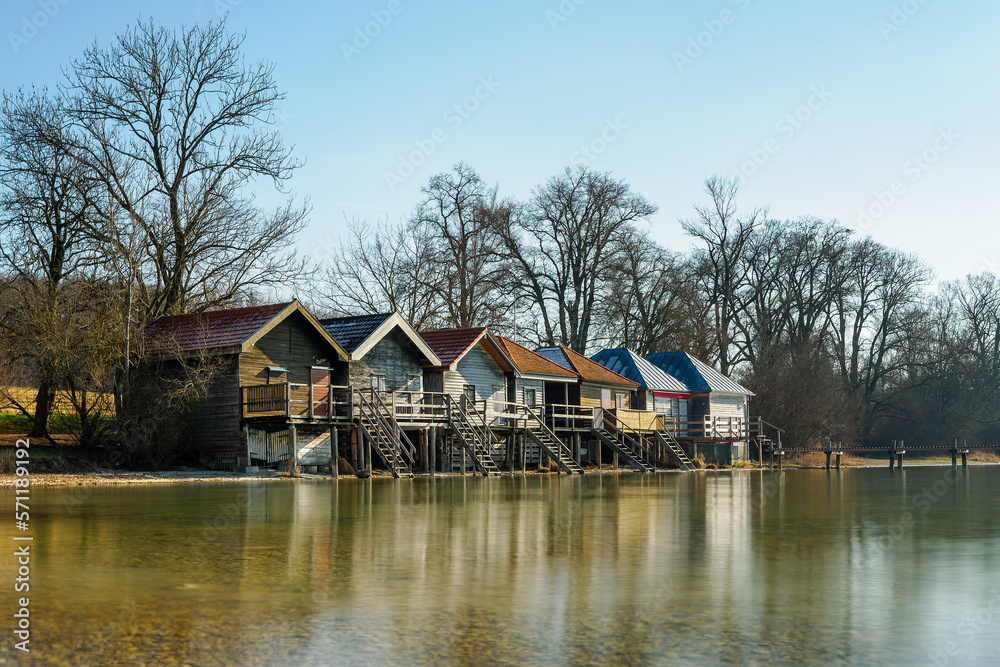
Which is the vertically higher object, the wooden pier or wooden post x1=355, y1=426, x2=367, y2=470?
wooden post x1=355, y1=426, x2=367, y2=470

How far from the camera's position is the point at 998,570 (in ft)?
32.1

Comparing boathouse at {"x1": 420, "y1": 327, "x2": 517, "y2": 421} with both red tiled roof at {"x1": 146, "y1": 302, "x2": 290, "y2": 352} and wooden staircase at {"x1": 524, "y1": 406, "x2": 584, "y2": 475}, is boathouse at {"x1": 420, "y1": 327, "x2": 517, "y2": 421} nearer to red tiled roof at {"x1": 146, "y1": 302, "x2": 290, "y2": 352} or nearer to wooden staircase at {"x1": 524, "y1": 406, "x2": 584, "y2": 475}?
wooden staircase at {"x1": 524, "y1": 406, "x2": 584, "y2": 475}

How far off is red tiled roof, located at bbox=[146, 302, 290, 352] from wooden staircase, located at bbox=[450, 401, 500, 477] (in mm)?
7126

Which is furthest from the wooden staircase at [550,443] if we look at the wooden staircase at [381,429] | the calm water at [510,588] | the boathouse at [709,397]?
the calm water at [510,588]

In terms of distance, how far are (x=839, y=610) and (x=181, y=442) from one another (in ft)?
96.6

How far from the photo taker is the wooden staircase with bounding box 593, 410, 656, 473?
4391cm

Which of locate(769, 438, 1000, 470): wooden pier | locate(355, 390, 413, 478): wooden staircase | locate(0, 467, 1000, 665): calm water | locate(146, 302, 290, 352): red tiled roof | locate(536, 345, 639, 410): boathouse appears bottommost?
locate(769, 438, 1000, 470): wooden pier

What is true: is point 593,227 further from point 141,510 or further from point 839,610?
point 839,610

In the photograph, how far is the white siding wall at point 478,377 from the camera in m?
42.3

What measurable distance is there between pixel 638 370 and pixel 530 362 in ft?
31.5

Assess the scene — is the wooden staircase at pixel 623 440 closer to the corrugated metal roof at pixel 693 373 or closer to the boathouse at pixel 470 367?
the boathouse at pixel 470 367

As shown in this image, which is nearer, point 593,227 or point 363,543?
point 363,543

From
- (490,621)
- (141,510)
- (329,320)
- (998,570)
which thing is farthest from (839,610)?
(329,320)

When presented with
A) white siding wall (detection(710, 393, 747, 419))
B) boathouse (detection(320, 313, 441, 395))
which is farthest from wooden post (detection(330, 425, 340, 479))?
white siding wall (detection(710, 393, 747, 419))
